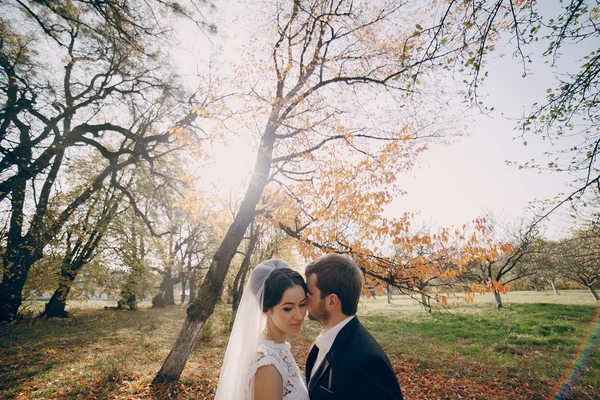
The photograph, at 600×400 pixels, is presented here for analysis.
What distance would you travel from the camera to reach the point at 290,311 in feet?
8.57

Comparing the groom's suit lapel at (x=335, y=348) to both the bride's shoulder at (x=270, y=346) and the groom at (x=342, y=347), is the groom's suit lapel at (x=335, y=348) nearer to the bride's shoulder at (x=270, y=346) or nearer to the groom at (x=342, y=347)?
the groom at (x=342, y=347)

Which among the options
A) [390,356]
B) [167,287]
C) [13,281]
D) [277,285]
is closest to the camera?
[277,285]

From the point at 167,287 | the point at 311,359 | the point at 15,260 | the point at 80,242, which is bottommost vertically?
the point at 167,287

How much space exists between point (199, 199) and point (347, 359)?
29.9ft

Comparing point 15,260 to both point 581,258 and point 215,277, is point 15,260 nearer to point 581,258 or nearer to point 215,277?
point 215,277

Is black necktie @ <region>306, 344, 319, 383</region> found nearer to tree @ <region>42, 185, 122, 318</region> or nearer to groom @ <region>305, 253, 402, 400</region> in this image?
groom @ <region>305, 253, 402, 400</region>

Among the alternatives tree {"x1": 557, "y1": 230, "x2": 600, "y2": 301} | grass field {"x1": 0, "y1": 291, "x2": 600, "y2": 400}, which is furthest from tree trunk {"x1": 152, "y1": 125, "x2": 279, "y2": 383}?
tree {"x1": 557, "y1": 230, "x2": 600, "y2": 301}

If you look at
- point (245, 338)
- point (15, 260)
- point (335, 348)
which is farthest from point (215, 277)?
point (15, 260)

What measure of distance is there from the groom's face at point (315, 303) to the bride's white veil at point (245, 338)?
491mm

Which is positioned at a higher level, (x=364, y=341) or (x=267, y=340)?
(x=364, y=341)

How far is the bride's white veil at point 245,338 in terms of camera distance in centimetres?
254

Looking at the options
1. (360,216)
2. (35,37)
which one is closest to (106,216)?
(35,37)

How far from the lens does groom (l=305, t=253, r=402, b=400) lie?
6.00 feet

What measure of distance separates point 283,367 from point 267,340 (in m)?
0.36
